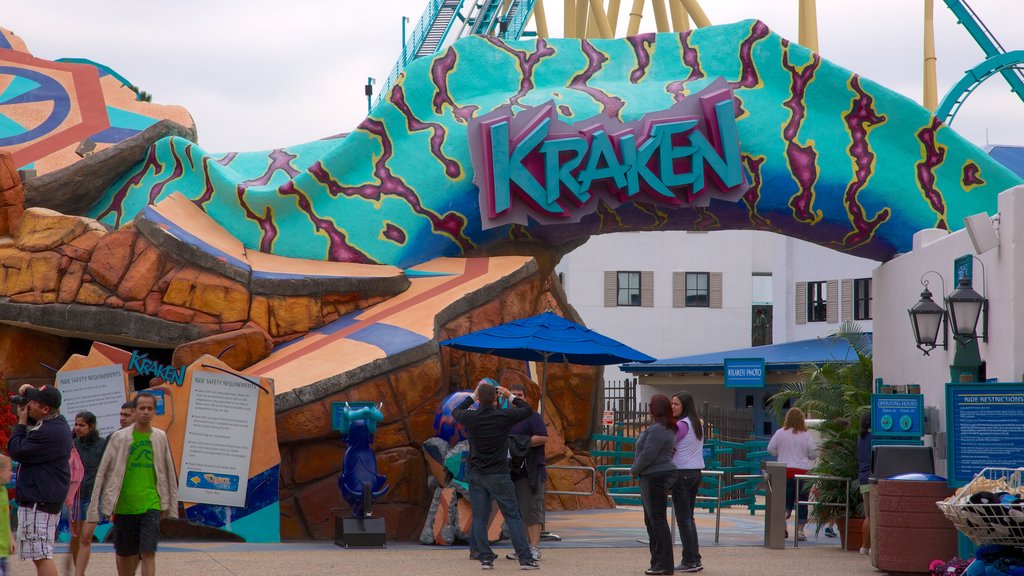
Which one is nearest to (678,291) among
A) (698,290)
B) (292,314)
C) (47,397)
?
(698,290)

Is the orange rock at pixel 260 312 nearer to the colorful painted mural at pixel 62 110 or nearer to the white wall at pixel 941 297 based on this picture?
the colorful painted mural at pixel 62 110

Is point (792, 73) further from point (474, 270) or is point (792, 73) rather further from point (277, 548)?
point (277, 548)

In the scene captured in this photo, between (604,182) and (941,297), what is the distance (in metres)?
5.50

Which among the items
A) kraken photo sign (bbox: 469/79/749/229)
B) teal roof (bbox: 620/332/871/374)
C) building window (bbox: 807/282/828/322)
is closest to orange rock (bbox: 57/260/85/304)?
kraken photo sign (bbox: 469/79/749/229)

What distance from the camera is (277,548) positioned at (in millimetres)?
12992

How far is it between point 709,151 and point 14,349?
9.45 meters

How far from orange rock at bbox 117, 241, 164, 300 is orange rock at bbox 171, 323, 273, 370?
3.54 ft

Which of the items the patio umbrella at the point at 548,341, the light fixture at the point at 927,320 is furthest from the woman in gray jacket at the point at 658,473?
the patio umbrella at the point at 548,341

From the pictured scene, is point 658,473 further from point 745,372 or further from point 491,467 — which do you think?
point 745,372

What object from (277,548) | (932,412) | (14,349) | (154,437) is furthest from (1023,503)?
(14,349)

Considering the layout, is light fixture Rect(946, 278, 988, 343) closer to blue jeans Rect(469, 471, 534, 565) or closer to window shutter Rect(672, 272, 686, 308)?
blue jeans Rect(469, 471, 534, 565)

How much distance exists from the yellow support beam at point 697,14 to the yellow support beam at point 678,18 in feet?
5.34

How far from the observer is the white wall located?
1097 centimetres

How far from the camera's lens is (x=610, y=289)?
4681 centimetres
